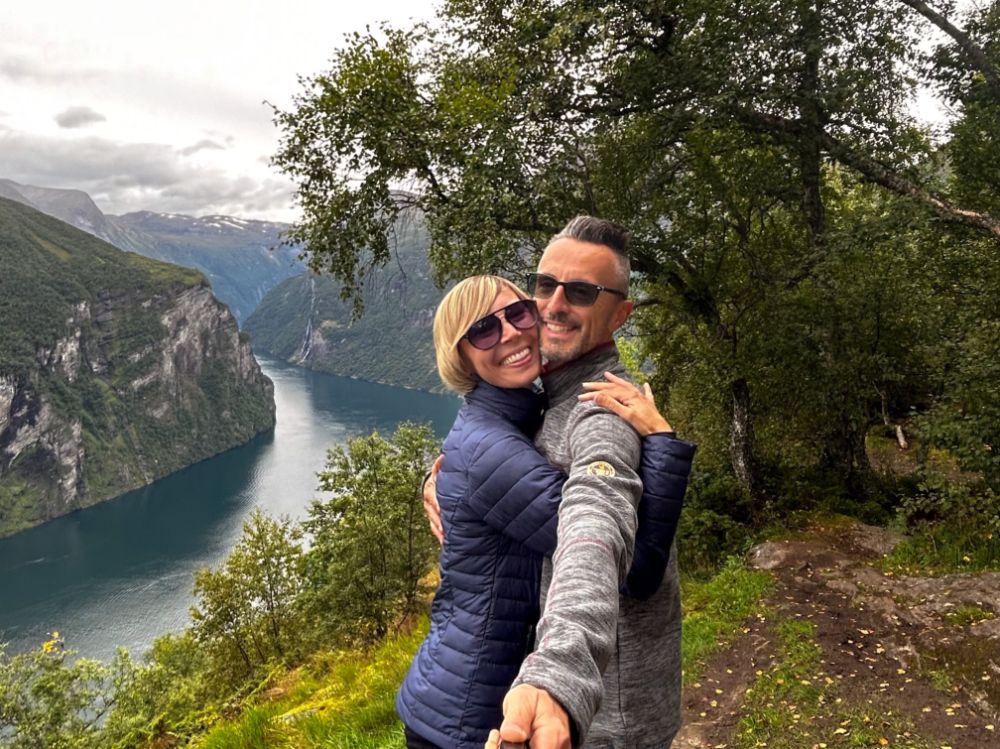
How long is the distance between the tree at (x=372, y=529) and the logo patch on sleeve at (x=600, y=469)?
27.1 meters

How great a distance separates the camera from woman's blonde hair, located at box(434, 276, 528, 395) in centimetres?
254

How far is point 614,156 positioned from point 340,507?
927 inches

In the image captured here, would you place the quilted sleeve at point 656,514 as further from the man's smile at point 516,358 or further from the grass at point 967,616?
Result: the grass at point 967,616

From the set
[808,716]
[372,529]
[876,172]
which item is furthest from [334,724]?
[372,529]

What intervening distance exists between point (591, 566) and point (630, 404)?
71 cm

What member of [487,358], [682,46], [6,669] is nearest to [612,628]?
[487,358]

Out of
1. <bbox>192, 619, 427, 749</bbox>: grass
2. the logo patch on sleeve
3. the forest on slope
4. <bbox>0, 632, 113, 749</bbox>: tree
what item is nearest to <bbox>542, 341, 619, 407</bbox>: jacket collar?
the logo patch on sleeve

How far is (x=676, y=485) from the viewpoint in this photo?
1.93 metres

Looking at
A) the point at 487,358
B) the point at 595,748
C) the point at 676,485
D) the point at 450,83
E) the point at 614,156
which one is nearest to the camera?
the point at 676,485

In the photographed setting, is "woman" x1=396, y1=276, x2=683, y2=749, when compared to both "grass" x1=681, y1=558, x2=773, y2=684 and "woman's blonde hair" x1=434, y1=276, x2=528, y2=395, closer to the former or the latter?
"woman's blonde hair" x1=434, y1=276, x2=528, y2=395

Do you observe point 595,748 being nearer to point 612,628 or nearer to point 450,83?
point 612,628

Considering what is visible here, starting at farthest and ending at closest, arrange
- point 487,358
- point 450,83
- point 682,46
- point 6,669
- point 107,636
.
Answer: point 107,636 < point 6,669 < point 450,83 < point 682,46 < point 487,358

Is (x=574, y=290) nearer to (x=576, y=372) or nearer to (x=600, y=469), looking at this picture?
(x=576, y=372)

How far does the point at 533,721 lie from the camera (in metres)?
1.16
